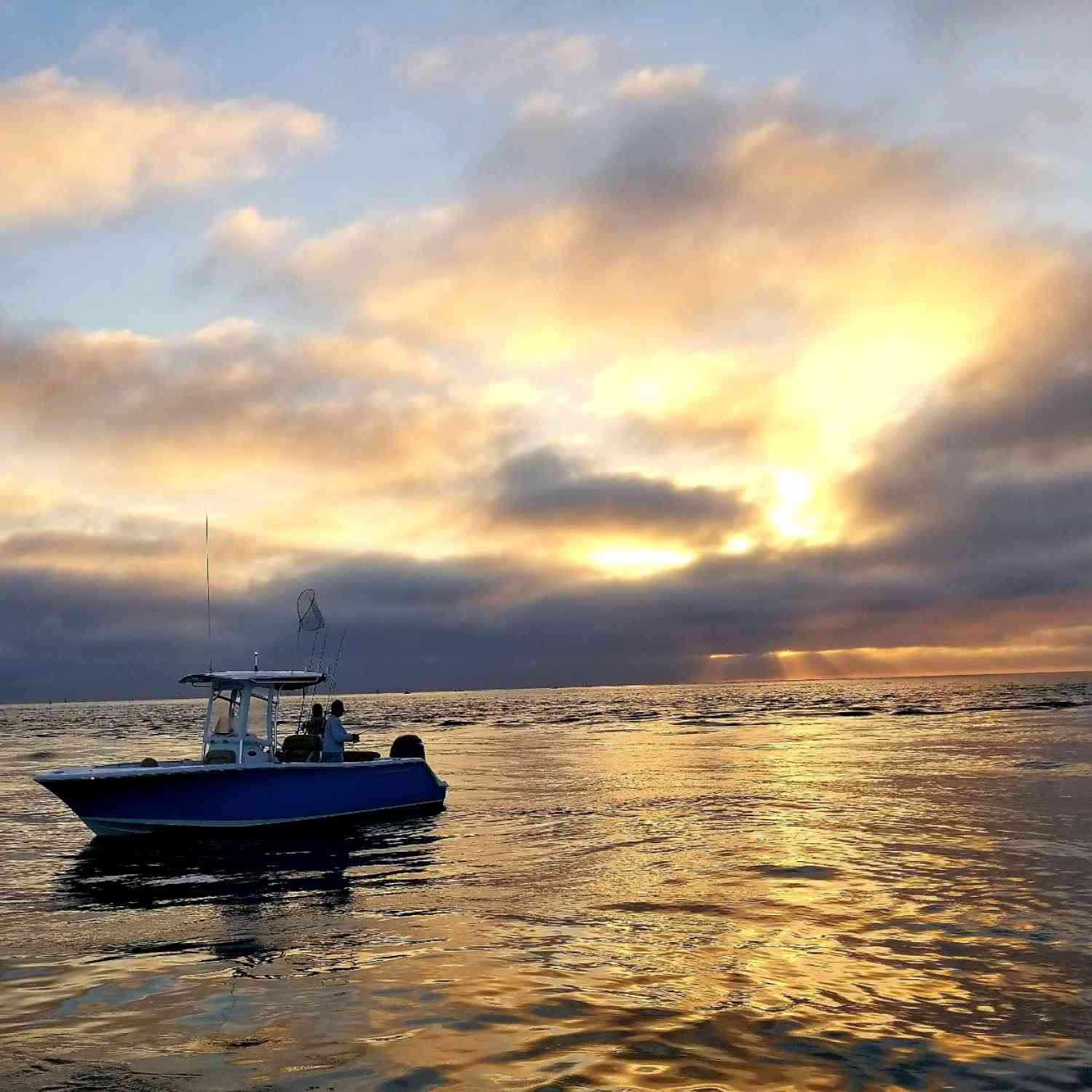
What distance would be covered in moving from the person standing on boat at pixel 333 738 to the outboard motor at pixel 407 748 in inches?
106

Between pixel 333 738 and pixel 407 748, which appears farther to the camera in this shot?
pixel 407 748

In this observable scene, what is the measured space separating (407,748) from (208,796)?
6.76 m

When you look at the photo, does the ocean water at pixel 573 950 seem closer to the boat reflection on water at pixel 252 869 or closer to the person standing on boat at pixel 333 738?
the boat reflection on water at pixel 252 869

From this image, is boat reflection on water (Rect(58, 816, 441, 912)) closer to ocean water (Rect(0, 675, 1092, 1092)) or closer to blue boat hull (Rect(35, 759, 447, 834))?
ocean water (Rect(0, 675, 1092, 1092))

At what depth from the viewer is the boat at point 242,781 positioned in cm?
2228

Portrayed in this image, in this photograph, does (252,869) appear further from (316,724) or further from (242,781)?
(316,724)

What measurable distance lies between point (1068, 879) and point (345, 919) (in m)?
12.2

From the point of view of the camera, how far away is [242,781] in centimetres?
2300

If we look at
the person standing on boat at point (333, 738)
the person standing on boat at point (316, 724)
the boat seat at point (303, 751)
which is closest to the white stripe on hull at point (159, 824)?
the boat seat at point (303, 751)

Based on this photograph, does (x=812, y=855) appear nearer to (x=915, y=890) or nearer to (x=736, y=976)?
(x=915, y=890)

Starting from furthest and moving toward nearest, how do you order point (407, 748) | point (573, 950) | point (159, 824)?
point (407, 748) → point (159, 824) → point (573, 950)

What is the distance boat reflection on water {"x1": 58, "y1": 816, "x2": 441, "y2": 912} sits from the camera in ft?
56.2

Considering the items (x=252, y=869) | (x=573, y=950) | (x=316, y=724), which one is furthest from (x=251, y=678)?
(x=573, y=950)

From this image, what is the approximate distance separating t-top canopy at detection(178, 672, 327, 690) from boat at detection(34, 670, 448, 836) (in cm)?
2
